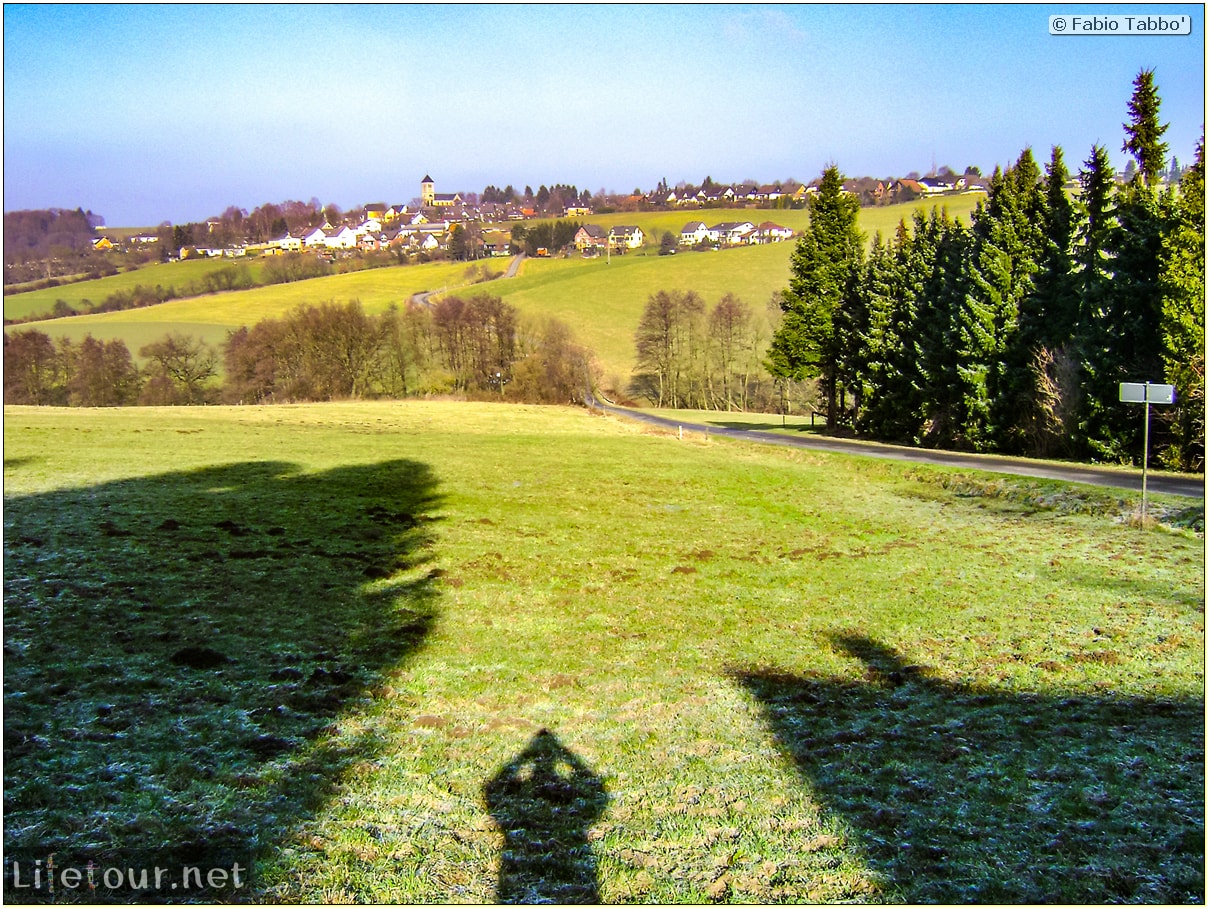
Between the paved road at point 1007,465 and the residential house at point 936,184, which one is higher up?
the residential house at point 936,184

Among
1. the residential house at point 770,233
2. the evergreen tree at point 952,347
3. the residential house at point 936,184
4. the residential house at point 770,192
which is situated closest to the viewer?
the evergreen tree at point 952,347

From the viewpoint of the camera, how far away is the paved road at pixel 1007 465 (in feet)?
76.3

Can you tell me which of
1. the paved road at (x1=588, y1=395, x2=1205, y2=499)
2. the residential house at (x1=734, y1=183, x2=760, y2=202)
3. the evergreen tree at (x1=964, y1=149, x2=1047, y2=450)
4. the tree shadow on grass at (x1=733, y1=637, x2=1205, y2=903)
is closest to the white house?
the residential house at (x1=734, y1=183, x2=760, y2=202)

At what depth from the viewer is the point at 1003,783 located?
696cm

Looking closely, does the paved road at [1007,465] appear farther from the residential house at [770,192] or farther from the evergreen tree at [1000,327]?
the residential house at [770,192]

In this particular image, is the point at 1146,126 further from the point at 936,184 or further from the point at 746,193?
the point at 746,193

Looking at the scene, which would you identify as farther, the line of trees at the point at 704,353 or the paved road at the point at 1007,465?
the line of trees at the point at 704,353

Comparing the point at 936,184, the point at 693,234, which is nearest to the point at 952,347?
the point at 693,234

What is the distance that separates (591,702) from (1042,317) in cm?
3337

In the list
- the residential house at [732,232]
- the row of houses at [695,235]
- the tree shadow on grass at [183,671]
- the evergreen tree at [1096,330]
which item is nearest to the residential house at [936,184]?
the row of houses at [695,235]

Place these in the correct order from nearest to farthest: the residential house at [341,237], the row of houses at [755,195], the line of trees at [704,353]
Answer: the line of trees at [704,353]
the residential house at [341,237]
the row of houses at [755,195]

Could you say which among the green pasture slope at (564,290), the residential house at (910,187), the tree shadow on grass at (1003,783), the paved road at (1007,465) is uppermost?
the residential house at (910,187)

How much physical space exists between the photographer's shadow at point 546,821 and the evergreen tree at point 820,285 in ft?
158

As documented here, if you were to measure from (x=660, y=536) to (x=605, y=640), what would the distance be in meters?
7.49
